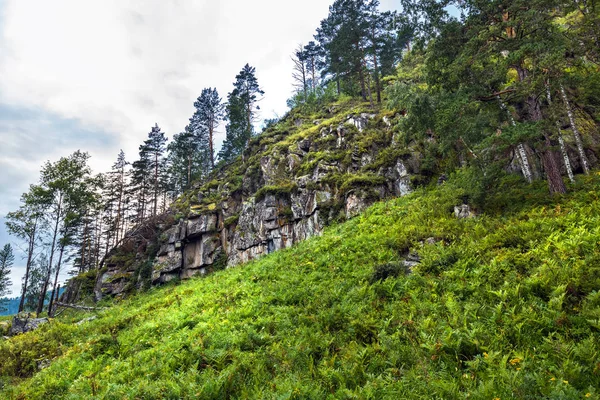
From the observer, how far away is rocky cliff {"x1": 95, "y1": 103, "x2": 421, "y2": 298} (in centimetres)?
1967

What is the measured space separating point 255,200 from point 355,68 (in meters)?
19.6

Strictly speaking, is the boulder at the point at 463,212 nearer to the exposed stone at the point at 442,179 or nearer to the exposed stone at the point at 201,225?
the exposed stone at the point at 442,179

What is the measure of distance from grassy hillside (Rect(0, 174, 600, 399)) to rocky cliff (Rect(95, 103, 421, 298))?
6.31 m

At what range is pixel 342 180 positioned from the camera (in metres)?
20.4

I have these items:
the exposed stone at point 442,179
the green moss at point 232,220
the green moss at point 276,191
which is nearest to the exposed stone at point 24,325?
the green moss at point 232,220

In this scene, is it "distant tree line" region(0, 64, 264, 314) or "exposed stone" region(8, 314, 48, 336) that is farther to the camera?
"distant tree line" region(0, 64, 264, 314)

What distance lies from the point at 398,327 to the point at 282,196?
55.4 ft

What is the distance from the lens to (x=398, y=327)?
7.11 m

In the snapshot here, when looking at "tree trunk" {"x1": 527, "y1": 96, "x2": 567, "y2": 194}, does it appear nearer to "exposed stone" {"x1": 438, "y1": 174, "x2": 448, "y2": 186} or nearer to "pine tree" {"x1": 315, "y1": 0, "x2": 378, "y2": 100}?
"exposed stone" {"x1": 438, "y1": 174, "x2": 448, "y2": 186}

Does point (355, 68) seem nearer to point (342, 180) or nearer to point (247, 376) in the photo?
point (342, 180)

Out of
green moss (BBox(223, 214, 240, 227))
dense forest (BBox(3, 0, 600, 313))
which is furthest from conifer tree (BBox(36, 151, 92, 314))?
green moss (BBox(223, 214, 240, 227))

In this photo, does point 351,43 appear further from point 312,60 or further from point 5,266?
point 5,266

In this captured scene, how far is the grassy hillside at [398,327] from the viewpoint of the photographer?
5.34 meters

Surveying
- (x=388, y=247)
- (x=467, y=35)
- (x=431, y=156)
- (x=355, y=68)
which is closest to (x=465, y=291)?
(x=388, y=247)
